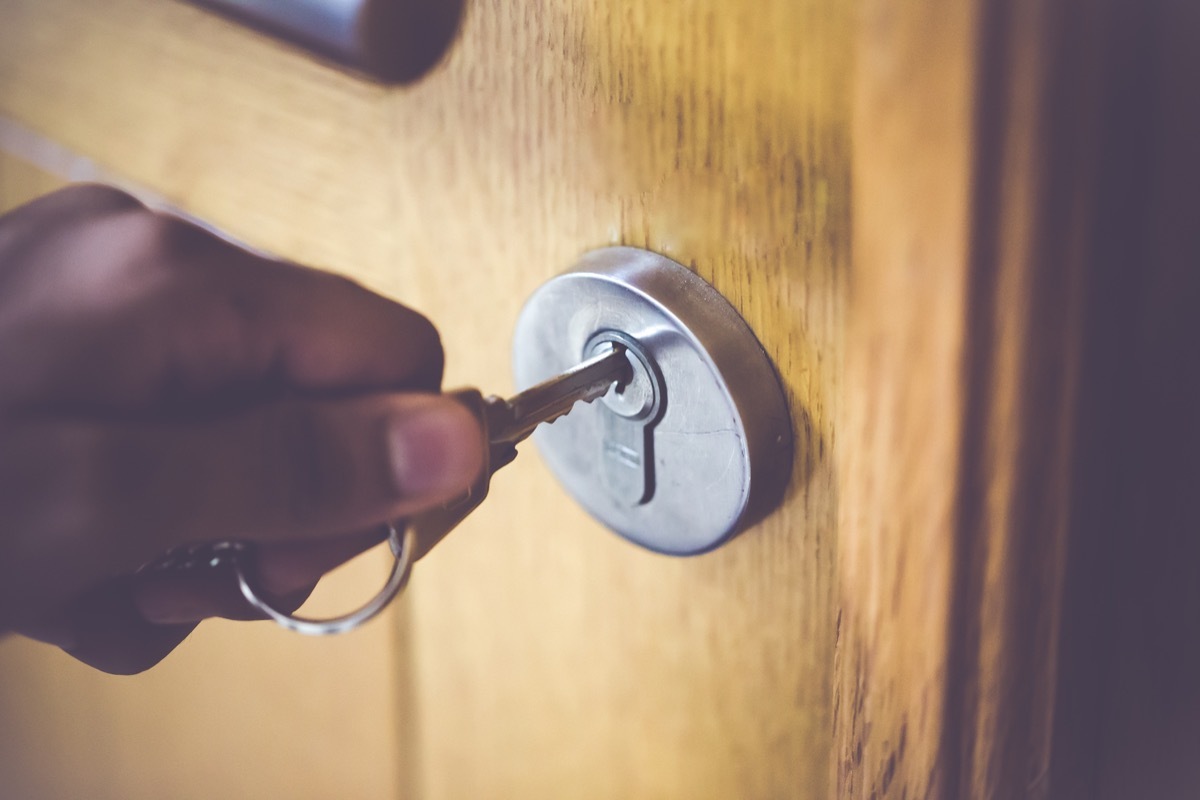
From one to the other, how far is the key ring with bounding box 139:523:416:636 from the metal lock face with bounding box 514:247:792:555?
7 cm

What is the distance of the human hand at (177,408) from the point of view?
218mm

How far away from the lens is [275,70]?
37cm

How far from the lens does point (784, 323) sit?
26cm

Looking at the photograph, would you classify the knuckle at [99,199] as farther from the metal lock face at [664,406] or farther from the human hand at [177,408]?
the metal lock face at [664,406]

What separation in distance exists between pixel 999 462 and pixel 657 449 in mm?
104

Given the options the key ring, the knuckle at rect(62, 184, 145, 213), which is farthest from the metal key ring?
the knuckle at rect(62, 184, 145, 213)

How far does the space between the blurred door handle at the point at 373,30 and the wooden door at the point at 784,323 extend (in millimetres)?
10

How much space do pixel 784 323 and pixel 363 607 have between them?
0.43ft

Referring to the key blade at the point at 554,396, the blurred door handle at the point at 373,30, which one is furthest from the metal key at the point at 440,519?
the blurred door handle at the point at 373,30

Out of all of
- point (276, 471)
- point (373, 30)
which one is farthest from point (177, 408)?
point (373, 30)

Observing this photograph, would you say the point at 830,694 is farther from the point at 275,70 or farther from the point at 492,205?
the point at 275,70

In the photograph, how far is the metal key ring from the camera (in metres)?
0.24

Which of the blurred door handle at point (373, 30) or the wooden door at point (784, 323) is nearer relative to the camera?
the wooden door at point (784, 323)

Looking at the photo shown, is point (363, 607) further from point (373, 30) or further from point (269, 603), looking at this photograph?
point (373, 30)
